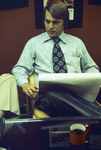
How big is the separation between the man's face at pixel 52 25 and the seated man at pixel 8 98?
2.19ft

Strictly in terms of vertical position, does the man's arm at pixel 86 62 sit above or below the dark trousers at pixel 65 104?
above

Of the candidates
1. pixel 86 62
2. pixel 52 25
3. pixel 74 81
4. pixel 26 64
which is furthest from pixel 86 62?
pixel 74 81

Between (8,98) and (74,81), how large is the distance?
53 cm

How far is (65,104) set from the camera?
1171 mm

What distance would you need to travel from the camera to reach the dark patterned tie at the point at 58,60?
1691mm

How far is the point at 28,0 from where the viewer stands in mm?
1914

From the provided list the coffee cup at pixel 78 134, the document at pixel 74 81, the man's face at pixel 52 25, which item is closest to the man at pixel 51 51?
the man's face at pixel 52 25

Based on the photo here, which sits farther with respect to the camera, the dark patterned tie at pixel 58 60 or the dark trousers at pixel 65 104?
the dark patterned tie at pixel 58 60

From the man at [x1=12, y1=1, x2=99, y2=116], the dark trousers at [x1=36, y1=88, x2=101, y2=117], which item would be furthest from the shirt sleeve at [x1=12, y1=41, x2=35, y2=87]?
the dark trousers at [x1=36, y1=88, x2=101, y2=117]

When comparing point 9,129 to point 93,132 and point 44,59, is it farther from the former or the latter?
point 44,59

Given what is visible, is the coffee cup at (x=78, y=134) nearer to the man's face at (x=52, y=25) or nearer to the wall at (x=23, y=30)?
the man's face at (x=52, y=25)

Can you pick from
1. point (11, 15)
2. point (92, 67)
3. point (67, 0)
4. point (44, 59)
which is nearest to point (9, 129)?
point (44, 59)

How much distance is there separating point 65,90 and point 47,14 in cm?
87

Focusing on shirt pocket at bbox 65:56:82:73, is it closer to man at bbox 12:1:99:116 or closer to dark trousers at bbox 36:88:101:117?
man at bbox 12:1:99:116
